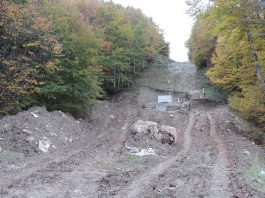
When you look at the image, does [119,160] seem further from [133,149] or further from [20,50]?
[20,50]

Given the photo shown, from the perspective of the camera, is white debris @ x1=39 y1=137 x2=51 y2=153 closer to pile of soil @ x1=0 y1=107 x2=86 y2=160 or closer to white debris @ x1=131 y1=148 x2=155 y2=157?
pile of soil @ x1=0 y1=107 x2=86 y2=160

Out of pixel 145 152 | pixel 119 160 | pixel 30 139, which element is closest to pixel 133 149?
pixel 145 152

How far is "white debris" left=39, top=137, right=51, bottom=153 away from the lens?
575 inches

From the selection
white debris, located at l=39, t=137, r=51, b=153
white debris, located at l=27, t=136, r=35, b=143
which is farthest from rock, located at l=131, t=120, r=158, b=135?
white debris, located at l=27, t=136, r=35, b=143

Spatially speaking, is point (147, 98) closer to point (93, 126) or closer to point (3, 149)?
point (93, 126)

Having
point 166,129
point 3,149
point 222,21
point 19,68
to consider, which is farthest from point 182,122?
point 3,149

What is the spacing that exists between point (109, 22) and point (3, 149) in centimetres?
3294

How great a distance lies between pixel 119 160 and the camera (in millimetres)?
12758

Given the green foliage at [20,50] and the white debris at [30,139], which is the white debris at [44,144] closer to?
the white debris at [30,139]

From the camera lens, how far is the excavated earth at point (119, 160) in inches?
324

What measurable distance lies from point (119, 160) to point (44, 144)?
4163 mm

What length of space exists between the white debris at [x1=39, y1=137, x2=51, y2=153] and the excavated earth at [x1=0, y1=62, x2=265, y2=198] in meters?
0.06

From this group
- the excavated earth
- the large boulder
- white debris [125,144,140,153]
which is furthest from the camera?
the large boulder

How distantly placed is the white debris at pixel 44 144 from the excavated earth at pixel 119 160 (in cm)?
6
